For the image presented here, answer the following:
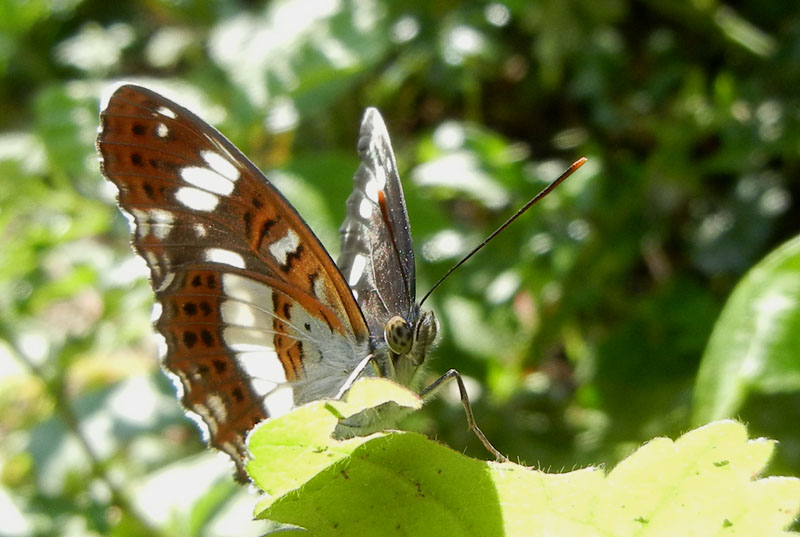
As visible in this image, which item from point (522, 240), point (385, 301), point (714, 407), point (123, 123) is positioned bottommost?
point (714, 407)

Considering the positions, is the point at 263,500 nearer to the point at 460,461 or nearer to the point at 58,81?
the point at 460,461

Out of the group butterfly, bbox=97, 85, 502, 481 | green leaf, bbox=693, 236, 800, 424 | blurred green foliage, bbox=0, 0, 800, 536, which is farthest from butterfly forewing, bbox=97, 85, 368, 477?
green leaf, bbox=693, 236, 800, 424

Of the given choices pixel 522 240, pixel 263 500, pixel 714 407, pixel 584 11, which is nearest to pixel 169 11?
pixel 584 11

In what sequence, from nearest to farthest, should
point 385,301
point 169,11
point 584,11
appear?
point 385,301
point 584,11
point 169,11

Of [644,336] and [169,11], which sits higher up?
[169,11]

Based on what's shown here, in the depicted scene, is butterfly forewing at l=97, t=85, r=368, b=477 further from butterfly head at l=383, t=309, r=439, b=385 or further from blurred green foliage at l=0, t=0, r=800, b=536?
blurred green foliage at l=0, t=0, r=800, b=536

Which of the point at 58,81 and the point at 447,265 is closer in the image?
the point at 447,265

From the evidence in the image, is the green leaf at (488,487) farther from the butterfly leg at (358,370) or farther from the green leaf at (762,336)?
the green leaf at (762,336)
